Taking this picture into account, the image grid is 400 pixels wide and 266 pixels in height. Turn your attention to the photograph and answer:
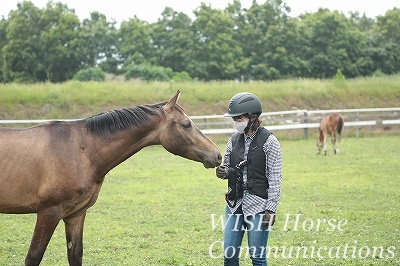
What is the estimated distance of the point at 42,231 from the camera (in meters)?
5.71

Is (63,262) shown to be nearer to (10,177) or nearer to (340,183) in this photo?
(10,177)

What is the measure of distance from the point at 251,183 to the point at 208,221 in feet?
15.0

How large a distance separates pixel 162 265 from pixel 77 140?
208 cm

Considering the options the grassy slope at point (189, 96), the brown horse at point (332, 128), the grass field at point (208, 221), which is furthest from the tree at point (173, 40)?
the grass field at point (208, 221)

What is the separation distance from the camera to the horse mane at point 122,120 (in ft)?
20.0

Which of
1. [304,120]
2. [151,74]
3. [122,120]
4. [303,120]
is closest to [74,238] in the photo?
[122,120]

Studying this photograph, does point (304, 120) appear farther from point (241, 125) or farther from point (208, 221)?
point (241, 125)

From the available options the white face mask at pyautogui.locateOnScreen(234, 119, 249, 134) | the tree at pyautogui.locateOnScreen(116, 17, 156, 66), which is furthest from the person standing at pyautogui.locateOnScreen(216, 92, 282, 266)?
the tree at pyautogui.locateOnScreen(116, 17, 156, 66)

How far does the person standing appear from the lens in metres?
5.22

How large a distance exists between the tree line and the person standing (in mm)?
35641

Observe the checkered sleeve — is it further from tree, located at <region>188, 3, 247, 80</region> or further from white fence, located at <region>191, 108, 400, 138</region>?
tree, located at <region>188, 3, 247, 80</region>

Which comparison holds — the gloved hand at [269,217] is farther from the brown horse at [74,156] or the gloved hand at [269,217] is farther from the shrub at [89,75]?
the shrub at [89,75]

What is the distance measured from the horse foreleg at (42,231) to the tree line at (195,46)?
35397 mm

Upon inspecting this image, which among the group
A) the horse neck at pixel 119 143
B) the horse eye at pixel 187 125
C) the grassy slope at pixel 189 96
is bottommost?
the grassy slope at pixel 189 96
